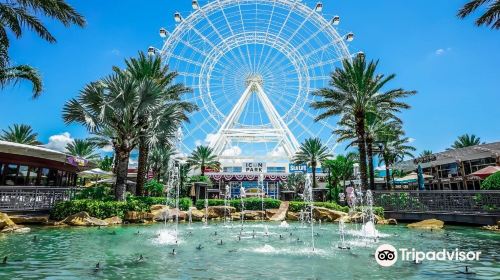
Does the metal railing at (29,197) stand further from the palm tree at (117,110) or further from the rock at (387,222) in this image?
the rock at (387,222)

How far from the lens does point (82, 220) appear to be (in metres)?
15.5

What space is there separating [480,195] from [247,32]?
110 ft

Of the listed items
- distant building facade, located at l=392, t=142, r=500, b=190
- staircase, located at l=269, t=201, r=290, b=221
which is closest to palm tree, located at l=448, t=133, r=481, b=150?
distant building facade, located at l=392, t=142, r=500, b=190

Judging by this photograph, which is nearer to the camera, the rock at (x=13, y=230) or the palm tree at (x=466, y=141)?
the rock at (x=13, y=230)

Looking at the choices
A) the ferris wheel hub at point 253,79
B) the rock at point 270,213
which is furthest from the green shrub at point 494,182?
the ferris wheel hub at point 253,79

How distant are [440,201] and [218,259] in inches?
593

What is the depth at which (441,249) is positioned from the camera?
31.5 feet

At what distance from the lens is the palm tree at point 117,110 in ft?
59.9

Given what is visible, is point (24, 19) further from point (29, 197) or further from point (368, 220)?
point (368, 220)

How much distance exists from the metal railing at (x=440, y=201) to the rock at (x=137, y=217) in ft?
45.8

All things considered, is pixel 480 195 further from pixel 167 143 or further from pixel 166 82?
pixel 166 82

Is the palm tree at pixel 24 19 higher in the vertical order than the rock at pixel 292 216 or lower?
higher

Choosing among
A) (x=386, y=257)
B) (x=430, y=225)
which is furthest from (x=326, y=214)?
(x=386, y=257)

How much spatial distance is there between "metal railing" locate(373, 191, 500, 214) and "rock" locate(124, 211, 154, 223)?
45.8 feet
